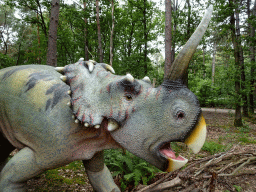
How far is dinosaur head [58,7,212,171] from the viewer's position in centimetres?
125

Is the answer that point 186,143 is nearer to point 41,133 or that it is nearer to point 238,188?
point 41,133

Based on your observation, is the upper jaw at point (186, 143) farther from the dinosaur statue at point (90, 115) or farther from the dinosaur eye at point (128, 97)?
the dinosaur eye at point (128, 97)

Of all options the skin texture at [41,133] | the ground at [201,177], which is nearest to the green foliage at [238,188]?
the ground at [201,177]

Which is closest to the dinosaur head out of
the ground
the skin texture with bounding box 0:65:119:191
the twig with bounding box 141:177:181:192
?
the skin texture with bounding box 0:65:119:191

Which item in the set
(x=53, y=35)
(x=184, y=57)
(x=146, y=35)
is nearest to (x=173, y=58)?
(x=146, y=35)

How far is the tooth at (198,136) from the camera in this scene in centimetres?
126

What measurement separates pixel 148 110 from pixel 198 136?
384 millimetres

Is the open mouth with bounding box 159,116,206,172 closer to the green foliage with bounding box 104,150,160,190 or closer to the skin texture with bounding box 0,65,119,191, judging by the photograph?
the skin texture with bounding box 0,65,119,191

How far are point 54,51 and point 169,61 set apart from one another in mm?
3529

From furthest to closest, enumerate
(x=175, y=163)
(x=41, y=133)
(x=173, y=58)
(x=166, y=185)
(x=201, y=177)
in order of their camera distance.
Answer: (x=173, y=58) → (x=201, y=177) → (x=166, y=185) → (x=41, y=133) → (x=175, y=163)

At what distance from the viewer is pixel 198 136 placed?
127cm

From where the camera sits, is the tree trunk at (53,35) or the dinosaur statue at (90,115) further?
the tree trunk at (53,35)

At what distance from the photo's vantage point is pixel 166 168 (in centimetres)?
139

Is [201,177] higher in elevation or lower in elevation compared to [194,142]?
lower
